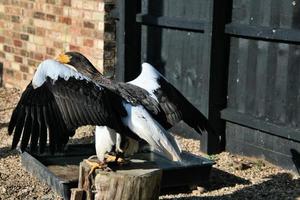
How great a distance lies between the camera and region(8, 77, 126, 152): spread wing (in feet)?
13.9

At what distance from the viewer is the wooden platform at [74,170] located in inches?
205

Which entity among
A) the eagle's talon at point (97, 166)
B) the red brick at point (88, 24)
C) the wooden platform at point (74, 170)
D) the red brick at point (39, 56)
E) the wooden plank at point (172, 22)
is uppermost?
the wooden plank at point (172, 22)

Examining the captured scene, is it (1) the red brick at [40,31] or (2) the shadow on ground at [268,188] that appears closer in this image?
(2) the shadow on ground at [268,188]

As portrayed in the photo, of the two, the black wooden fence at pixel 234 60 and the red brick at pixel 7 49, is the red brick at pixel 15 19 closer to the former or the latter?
the red brick at pixel 7 49

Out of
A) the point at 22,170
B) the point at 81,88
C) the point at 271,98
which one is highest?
the point at 81,88

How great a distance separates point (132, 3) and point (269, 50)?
2.00 metres

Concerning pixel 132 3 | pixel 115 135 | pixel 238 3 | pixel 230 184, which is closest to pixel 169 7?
pixel 132 3

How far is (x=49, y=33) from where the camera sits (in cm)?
864

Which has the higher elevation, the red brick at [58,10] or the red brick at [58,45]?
the red brick at [58,10]

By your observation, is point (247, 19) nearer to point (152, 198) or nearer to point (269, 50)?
point (269, 50)

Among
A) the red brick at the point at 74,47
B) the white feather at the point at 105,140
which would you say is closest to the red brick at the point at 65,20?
the red brick at the point at 74,47

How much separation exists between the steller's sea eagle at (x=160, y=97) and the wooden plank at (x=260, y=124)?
1.15 meters

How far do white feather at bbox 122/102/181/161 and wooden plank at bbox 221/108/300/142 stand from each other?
1846mm

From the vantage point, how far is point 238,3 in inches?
250
